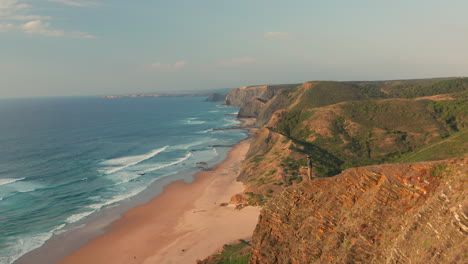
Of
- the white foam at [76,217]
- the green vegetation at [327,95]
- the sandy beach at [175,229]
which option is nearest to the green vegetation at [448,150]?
the sandy beach at [175,229]

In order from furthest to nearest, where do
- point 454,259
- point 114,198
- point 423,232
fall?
point 114,198 → point 423,232 → point 454,259

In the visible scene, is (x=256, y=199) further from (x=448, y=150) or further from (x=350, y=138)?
(x=350, y=138)

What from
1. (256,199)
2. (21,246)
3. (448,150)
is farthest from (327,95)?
(21,246)

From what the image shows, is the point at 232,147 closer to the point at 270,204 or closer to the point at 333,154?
the point at 333,154

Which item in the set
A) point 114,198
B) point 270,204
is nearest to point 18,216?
point 114,198

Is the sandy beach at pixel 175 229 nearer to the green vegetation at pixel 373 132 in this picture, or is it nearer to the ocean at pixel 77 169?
the ocean at pixel 77 169

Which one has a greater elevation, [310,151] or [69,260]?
[310,151]

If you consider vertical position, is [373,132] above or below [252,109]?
above

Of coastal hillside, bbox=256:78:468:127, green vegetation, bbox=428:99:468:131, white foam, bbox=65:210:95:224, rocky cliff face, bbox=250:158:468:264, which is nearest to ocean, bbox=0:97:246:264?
white foam, bbox=65:210:95:224
